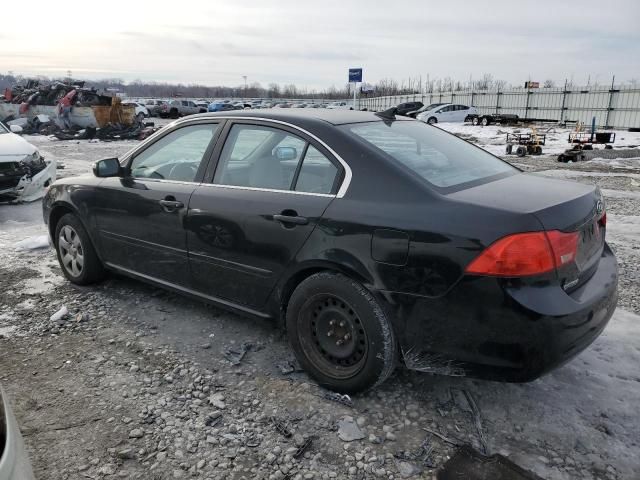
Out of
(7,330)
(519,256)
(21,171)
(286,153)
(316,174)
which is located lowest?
(7,330)

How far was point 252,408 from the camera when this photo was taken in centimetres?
295

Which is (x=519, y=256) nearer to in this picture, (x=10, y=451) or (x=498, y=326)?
(x=498, y=326)

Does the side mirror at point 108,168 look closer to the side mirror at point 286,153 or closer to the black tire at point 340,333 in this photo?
the side mirror at point 286,153

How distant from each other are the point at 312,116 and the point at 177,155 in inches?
50.5

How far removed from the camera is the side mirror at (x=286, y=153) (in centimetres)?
322

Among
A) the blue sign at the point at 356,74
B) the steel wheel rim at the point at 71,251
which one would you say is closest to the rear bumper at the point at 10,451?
the steel wheel rim at the point at 71,251

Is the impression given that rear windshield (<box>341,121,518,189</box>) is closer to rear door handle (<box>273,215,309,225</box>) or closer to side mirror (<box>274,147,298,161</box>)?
side mirror (<box>274,147,298,161</box>)

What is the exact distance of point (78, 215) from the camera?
4484mm

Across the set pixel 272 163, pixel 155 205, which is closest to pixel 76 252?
pixel 155 205

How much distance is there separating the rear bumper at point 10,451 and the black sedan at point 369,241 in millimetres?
1609

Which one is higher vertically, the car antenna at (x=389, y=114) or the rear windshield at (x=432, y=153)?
the car antenna at (x=389, y=114)

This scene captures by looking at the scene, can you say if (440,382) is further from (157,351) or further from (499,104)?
(499,104)

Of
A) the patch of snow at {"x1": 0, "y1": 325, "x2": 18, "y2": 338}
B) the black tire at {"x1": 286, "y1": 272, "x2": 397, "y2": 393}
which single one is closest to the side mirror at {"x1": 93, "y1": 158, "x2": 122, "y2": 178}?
the patch of snow at {"x1": 0, "y1": 325, "x2": 18, "y2": 338}

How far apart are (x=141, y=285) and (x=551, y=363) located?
11.9 feet
